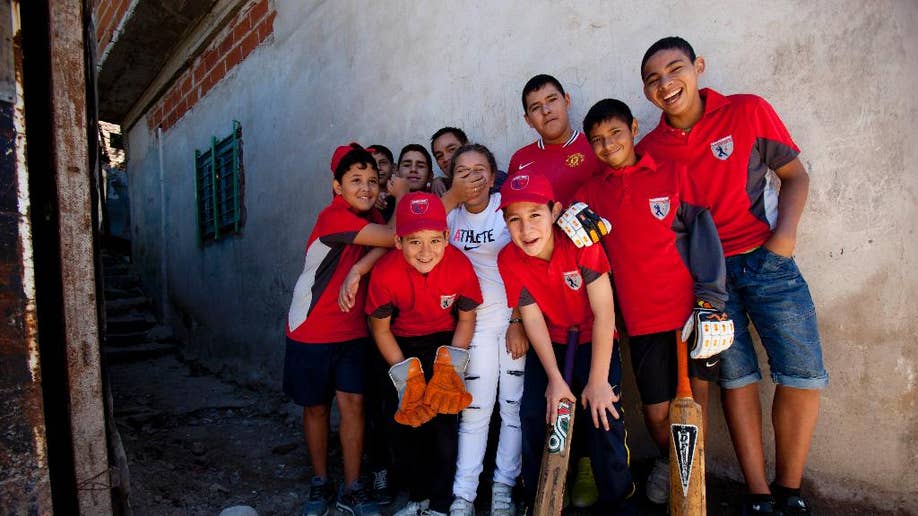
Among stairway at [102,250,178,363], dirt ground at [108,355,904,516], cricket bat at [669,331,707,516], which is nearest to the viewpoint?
cricket bat at [669,331,707,516]

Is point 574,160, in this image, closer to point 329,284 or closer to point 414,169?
point 414,169

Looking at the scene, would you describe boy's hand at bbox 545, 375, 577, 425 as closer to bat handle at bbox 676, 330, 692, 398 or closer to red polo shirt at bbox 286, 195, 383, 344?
bat handle at bbox 676, 330, 692, 398

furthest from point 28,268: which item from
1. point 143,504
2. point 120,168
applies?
point 120,168

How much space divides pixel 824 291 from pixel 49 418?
2687 millimetres

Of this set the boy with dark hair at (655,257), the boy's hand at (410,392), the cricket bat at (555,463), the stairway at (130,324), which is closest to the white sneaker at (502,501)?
the cricket bat at (555,463)

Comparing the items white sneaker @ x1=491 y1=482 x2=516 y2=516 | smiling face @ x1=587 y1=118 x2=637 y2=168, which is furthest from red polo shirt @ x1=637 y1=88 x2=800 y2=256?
white sneaker @ x1=491 y1=482 x2=516 y2=516

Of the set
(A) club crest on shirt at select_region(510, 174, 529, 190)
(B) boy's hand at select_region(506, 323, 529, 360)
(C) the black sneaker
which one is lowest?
(C) the black sneaker

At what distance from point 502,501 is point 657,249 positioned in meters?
1.15

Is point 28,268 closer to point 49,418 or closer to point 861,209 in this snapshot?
point 49,418

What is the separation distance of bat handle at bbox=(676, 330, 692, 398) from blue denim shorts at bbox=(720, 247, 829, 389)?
18 cm

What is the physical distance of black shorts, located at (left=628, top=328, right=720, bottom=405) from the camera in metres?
2.19

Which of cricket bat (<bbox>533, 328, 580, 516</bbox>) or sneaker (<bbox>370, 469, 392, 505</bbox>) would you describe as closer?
cricket bat (<bbox>533, 328, 580, 516</bbox>)

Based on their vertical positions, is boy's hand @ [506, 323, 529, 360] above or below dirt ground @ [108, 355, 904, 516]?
above

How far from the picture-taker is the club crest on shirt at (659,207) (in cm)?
219
